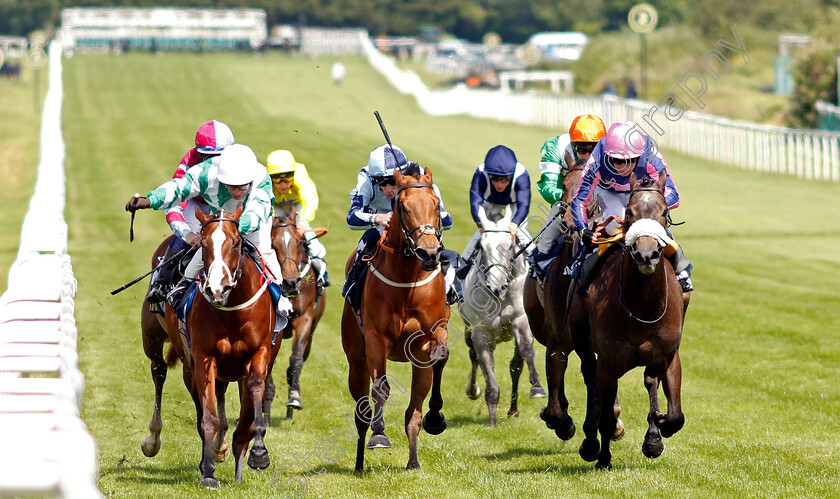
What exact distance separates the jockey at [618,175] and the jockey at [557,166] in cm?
61

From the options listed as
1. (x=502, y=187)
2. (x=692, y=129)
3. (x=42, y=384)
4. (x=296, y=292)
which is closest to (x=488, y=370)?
(x=502, y=187)

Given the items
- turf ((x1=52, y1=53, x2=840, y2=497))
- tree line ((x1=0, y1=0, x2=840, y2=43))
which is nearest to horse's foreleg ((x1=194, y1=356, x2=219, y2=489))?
turf ((x1=52, y1=53, x2=840, y2=497))

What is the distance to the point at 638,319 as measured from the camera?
7438mm

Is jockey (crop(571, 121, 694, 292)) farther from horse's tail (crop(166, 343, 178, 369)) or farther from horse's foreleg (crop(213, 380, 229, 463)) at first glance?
horse's tail (crop(166, 343, 178, 369))

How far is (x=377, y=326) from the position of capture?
8.17m

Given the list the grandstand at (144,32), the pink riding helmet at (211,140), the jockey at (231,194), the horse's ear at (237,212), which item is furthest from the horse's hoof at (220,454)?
the grandstand at (144,32)

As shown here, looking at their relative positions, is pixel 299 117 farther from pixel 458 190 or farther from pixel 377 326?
pixel 377 326

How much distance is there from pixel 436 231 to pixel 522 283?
11.1 feet

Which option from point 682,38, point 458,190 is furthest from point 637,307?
point 682,38

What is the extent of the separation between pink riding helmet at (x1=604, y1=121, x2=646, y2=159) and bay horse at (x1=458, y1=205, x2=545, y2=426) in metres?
2.57

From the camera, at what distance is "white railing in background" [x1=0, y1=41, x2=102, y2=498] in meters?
3.37

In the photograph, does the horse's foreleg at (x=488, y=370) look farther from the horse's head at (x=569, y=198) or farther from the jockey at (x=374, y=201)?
the horse's head at (x=569, y=198)

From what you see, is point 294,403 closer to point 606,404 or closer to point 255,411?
point 255,411

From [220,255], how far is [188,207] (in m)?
1.86
